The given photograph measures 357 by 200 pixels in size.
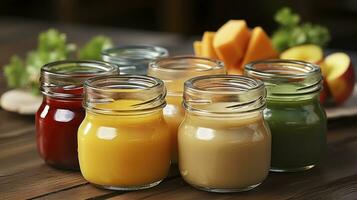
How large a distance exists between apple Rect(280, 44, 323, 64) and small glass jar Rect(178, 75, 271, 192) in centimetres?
57

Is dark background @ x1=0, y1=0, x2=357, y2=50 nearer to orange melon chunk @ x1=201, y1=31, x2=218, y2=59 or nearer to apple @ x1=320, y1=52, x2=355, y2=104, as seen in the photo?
apple @ x1=320, y1=52, x2=355, y2=104

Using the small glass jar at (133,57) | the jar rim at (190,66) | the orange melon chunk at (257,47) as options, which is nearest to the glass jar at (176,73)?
the jar rim at (190,66)

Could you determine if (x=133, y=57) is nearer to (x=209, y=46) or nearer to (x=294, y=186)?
(x=209, y=46)

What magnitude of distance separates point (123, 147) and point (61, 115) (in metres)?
0.17

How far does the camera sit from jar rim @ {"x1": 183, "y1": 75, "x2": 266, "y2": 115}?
1241 millimetres

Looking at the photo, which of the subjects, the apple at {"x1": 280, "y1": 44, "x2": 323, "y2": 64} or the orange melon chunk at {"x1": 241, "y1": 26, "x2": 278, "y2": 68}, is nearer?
the orange melon chunk at {"x1": 241, "y1": 26, "x2": 278, "y2": 68}


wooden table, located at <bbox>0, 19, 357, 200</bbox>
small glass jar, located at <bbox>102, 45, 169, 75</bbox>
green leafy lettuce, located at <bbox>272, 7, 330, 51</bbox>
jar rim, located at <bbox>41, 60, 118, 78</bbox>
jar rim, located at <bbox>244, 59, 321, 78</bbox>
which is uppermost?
jar rim, located at <bbox>244, 59, 321, 78</bbox>

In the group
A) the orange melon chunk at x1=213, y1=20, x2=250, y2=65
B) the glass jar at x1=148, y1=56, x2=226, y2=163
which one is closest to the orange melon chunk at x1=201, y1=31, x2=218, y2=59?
the orange melon chunk at x1=213, y1=20, x2=250, y2=65

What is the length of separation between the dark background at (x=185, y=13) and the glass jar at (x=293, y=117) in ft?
7.92

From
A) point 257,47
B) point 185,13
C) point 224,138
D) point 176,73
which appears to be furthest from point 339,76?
point 185,13

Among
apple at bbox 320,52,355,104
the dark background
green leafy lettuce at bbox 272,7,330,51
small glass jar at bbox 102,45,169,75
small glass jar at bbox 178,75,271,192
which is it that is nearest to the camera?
small glass jar at bbox 178,75,271,192

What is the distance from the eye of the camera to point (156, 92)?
1.28 meters

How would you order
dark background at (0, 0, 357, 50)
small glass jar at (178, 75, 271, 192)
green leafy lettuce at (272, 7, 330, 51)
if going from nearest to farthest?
small glass jar at (178, 75, 271, 192), green leafy lettuce at (272, 7, 330, 51), dark background at (0, 0, 357, 50)

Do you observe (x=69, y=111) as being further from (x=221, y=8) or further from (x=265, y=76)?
(x=221, y=8)
